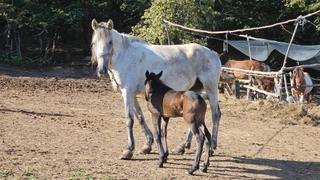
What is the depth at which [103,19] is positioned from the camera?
921 inches

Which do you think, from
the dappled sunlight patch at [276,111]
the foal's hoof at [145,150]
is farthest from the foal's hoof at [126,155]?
the dappled sunlight patch at [276,111]

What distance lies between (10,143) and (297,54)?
12352 mm

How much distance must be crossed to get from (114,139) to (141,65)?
1.70m

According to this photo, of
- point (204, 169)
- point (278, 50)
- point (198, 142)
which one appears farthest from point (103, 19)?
point (198, 142)

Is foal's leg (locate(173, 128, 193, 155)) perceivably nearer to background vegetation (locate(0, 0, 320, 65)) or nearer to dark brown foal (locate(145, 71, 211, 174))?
dark brown foal (locate(145, 71, 211, 174))

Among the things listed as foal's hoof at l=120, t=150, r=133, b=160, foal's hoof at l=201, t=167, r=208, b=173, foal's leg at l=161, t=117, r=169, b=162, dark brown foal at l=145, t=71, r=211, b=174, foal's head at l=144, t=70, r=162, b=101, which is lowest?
foal's hoof at l=120, t=150, r=133, b=160

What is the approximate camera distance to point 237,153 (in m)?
8.76

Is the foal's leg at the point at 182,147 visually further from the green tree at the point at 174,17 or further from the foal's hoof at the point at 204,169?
the green tree at the point at 174,17

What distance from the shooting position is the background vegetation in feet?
Answer: 63.7

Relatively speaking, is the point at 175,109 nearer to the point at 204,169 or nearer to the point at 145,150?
the point at 204,169

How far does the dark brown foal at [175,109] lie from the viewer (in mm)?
7051

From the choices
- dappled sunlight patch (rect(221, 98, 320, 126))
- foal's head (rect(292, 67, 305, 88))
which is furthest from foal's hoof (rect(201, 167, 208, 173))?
foal's head (rect(292, 67, 305, 88))

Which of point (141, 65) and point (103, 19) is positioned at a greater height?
point (141, 65)

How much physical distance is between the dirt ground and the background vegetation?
478 centimetres
